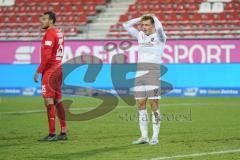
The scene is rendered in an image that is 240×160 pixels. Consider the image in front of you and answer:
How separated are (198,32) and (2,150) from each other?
18.0 metres

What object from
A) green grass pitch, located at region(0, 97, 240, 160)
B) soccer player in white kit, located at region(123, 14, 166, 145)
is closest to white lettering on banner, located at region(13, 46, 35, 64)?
green grass pitch, located at region(0, 97, 240, 160)

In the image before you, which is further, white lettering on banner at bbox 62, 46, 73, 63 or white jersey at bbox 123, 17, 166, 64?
white lettering on banner at bbox 62, 46, 73, 63

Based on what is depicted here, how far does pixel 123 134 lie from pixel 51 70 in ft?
6.81

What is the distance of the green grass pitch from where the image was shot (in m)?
10.7

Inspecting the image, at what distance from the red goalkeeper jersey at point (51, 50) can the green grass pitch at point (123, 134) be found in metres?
1.39

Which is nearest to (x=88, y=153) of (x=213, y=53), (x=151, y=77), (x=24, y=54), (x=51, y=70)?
(x=151, y=77)

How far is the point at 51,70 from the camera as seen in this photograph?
42.5 ft

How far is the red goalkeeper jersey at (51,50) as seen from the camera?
12.8m

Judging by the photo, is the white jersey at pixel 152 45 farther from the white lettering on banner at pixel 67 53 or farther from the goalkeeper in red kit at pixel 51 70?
the white lettering on banner at pixel 67 53

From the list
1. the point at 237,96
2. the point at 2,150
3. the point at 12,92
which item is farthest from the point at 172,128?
the point at 12,92

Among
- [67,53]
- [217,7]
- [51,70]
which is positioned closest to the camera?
[51,70]

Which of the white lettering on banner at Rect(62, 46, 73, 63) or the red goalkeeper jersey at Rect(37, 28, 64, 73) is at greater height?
the red goalkeeper jersey at Rect(37, 28, 64, 73)

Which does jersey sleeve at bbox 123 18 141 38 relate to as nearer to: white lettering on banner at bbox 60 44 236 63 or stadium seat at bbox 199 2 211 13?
white lettering on banner at bbox 60 44 236 63

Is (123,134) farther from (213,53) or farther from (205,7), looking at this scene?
(205,7)
